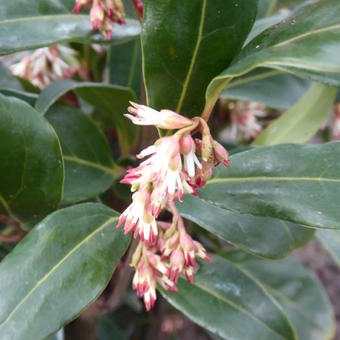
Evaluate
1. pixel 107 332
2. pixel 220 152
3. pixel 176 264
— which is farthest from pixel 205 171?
pixel 107 332

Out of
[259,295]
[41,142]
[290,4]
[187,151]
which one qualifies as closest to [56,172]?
[41,142]

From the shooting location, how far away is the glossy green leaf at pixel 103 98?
2.39 ft

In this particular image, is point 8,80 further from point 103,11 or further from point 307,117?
point 307,117

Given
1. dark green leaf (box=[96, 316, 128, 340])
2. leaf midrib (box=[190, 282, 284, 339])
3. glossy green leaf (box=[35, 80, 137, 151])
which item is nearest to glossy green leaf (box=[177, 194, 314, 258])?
leaf midrib (box=[190, 282, 284, 339])

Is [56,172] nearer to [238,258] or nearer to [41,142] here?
[41,142]

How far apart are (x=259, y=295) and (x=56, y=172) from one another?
0.36 meters

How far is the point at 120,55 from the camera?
38.3 inches

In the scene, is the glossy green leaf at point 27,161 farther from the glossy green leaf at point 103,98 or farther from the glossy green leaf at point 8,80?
the glossy green leaf at point 8,80

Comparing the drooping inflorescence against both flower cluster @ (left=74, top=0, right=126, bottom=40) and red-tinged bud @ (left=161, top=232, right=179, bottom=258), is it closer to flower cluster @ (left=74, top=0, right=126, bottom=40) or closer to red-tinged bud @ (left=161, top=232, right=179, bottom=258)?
flower cluster @ (left=74, top=0, right=126, bottom=40)

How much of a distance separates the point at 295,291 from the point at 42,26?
0.79 m

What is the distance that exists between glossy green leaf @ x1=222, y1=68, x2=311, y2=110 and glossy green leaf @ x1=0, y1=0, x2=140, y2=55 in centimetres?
27

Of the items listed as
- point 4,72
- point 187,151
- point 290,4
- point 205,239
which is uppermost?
point 187,151

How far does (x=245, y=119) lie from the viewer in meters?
1.27

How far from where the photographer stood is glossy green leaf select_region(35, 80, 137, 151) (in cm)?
73
